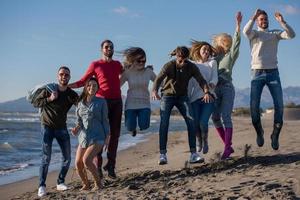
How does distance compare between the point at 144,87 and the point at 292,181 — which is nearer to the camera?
the point at 292,181

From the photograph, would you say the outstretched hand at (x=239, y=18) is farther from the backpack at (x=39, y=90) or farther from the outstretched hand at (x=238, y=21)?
the backpack at (x=39, y=90)

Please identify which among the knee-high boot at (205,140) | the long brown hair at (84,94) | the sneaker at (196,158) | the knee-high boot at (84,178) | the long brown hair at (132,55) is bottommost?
the knee-high boot at (84,178)

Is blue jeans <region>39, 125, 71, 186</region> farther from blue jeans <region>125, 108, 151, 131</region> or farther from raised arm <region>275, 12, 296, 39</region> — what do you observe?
raised arm <region>275, 12, 296, 39</region>

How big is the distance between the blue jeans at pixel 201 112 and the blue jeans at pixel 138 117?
70 cm

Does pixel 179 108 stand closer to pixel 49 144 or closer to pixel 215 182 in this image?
pixel 215 182

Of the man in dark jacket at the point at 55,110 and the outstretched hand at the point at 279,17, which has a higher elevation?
the outstretched hand at the point at 279,17

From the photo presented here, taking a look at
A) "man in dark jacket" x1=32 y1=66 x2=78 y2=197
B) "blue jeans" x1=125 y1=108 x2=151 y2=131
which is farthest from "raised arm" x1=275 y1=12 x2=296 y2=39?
"man in dark jacket" x1=32 y1=66 x2=78 y2=197

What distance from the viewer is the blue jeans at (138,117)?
23.1 ft

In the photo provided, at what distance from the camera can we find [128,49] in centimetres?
708

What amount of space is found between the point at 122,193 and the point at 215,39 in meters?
3.12

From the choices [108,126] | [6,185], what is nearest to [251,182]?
[108,126]

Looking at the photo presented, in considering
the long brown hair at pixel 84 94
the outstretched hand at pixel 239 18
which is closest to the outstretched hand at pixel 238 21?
the outstretched hand at pixel 239 18

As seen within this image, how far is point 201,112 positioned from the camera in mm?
7191

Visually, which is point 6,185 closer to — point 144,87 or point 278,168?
point 144,87
